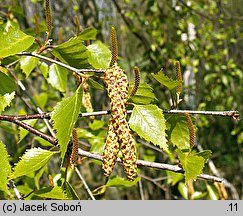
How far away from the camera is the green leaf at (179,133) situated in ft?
2.72

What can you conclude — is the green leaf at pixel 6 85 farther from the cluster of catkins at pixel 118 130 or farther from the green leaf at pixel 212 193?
the green leaf at pixel 212 193

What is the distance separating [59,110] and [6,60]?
39 cm

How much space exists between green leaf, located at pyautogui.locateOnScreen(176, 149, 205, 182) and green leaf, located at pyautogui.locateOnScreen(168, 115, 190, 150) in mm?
85

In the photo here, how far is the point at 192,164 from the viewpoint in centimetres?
73

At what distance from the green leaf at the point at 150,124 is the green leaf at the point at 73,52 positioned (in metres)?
0.15

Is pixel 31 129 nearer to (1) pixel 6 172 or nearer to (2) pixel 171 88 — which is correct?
(1) pixel 6 172

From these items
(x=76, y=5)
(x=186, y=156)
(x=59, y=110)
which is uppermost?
(x=76, y=5)


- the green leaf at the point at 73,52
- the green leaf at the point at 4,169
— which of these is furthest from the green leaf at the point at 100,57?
the green leaf at the point at 4,169

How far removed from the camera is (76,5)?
3158mm

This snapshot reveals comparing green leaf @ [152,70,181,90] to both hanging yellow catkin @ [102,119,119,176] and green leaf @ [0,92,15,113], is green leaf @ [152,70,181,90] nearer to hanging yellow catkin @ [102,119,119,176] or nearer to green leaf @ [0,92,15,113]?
hanging yellow catkin @ [102,119,119,176]

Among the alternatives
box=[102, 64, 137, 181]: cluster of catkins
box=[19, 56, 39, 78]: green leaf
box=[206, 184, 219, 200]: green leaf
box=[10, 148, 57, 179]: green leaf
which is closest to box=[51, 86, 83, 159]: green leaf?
box=[102, 64, 137, 181]: cluster of catkins

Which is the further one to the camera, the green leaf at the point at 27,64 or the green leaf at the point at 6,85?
the green leaf at the point at 27,64

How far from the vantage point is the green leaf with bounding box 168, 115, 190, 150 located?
83 centimetres

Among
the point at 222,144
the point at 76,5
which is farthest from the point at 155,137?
the point at 222,144
